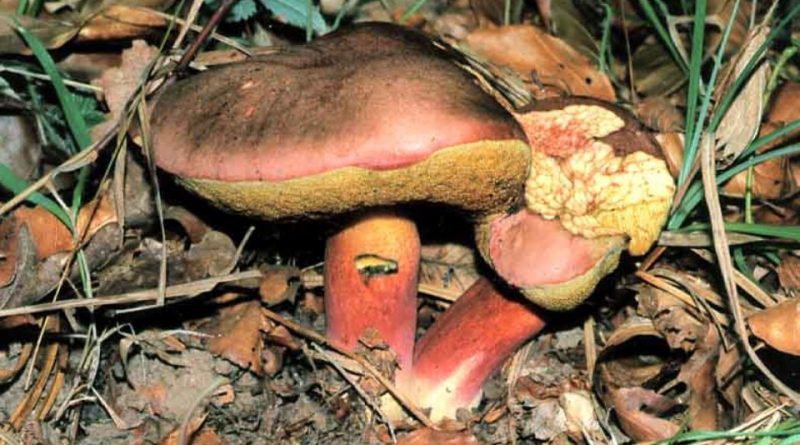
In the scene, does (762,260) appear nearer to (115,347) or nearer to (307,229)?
(307,229)

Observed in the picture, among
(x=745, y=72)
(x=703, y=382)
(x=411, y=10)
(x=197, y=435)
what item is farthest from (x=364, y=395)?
(x=745, y=72)

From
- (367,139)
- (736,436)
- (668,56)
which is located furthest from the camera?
(668,56)

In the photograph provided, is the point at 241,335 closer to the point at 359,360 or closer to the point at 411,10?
the point at 359,360

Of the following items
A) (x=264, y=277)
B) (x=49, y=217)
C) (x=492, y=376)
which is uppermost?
(x=49, y=217)

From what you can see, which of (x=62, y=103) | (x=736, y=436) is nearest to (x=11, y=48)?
(x=62, y=103)

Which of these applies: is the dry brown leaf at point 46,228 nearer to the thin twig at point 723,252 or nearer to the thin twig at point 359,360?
the thin twig at point 359,360

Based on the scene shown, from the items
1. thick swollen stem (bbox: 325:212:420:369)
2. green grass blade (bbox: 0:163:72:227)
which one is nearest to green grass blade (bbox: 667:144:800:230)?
thick swollen stem (bbox: 325:212:420:369)

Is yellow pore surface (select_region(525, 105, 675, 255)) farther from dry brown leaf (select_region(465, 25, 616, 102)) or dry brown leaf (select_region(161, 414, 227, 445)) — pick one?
dry brown leaf (select_region(161, 414, 227, 445))
